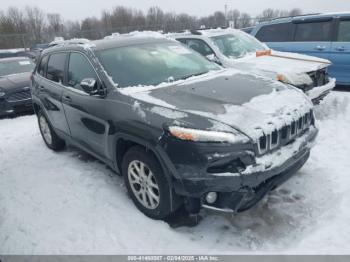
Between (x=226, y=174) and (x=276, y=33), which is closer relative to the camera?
(x=226, y=174)

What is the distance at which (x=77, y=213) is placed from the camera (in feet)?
12.2

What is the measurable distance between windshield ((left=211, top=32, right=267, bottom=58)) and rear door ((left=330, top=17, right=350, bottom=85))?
169 cm

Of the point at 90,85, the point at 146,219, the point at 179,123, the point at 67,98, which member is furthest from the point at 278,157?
the point at 67,98

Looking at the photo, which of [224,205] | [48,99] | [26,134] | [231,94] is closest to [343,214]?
[224,205]

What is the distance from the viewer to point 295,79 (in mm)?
5578

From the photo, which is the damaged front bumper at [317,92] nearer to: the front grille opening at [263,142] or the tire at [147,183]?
the front grille opening at [263,142]

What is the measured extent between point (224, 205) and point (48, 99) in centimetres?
339

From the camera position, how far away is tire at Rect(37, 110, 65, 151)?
18.0 feet

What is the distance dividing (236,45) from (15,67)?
261 inches

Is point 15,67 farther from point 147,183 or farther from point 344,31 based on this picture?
point 344,31

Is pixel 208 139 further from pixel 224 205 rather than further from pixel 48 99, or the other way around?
pixel 48 99

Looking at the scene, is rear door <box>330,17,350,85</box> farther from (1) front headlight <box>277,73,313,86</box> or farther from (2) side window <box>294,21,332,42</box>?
(1) front headlight <box>277,73,313,86</box>

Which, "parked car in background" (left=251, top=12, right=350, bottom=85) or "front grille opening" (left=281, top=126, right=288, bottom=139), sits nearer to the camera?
"front grille opening" (left=281, top=126, right=288, bottom=139)

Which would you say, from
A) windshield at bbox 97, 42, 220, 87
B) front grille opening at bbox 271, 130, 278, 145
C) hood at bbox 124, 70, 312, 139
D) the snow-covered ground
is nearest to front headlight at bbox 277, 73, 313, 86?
the snow-covered ground
